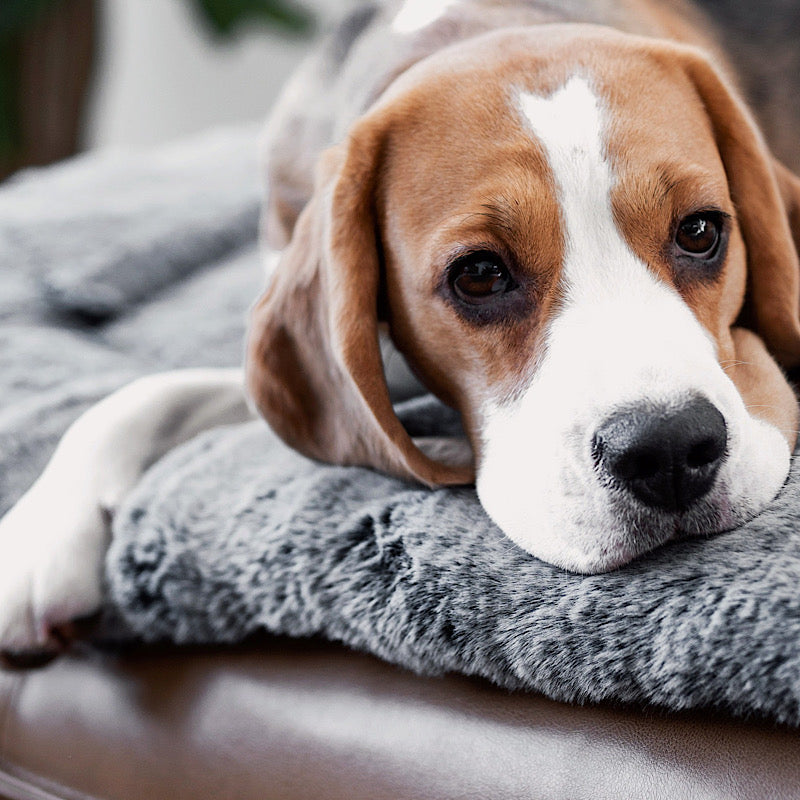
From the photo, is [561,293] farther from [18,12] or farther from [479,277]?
[18,12]

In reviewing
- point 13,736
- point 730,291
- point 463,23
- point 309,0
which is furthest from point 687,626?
point 309,0

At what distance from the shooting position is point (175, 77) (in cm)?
645

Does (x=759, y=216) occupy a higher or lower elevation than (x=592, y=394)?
higher

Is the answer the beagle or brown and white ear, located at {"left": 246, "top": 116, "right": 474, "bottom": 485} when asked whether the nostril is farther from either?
brown and white ear, located at {"left": 246, "top": 116, "right": 474, "bottom": 485}

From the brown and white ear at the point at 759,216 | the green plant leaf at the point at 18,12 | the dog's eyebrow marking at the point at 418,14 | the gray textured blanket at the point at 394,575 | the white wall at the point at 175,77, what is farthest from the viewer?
the white wall at the point at 175,77

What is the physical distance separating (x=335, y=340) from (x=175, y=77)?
18.1 feet

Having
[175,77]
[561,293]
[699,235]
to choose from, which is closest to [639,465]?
[561,293]

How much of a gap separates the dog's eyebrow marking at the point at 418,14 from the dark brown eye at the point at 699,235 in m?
0.80

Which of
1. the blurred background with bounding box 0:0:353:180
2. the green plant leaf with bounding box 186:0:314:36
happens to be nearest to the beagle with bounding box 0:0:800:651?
the blurred background with bounding box 0:0:353:180

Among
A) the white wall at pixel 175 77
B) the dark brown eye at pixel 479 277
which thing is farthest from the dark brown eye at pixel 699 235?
the white wall at pixel 175 77

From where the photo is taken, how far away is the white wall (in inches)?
244

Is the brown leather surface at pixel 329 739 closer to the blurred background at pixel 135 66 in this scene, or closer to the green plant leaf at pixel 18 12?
the blurred background at pixel 135 66

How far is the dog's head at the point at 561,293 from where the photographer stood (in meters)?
1.23

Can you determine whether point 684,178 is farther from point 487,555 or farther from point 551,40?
point 487,555
